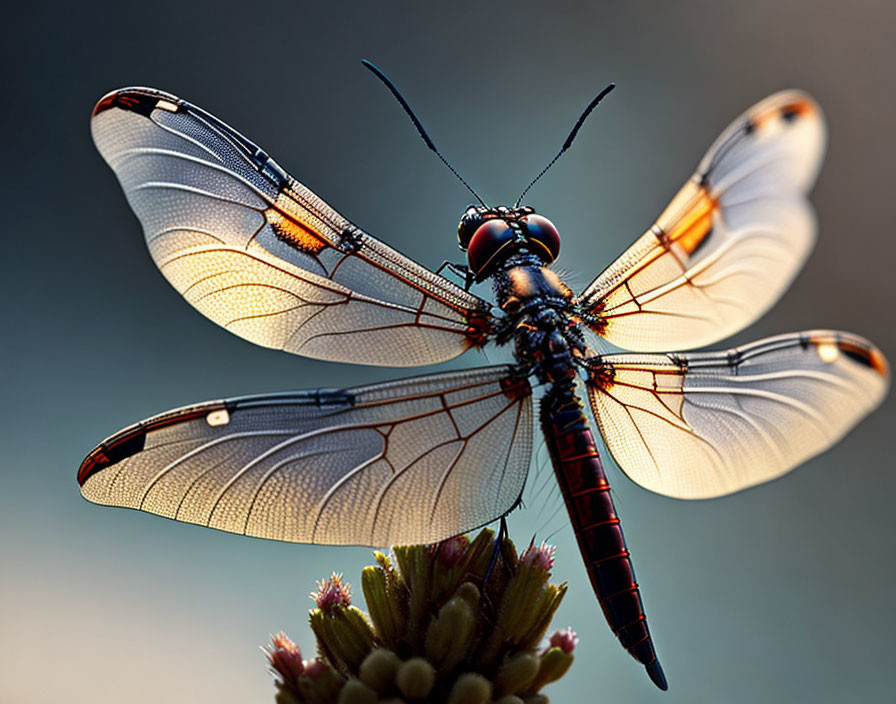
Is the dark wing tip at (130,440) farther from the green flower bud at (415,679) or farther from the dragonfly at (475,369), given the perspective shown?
the green flower bud at (415,679)

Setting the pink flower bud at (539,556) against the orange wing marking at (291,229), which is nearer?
the pink flower bud at (539,556)

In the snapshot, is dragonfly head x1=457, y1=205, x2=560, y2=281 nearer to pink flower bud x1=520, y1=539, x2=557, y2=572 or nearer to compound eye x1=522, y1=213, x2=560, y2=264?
compound eye x1=522, y1=213, x2=560, y2=264

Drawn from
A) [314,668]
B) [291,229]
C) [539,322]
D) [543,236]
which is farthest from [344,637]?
[543,236]

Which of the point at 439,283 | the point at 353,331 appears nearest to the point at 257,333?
the point at 353,331

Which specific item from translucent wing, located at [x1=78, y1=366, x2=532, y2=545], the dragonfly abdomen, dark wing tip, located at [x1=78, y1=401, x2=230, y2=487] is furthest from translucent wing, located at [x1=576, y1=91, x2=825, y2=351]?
dark wing tip, located at [x1=78, y1=401, x2=230, y2=487]

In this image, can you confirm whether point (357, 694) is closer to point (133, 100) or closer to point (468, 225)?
point (468, 225)

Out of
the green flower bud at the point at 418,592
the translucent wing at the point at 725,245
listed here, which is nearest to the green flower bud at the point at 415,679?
the green flower bud at the point at 418,592

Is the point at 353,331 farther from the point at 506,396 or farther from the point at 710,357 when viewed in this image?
the point at 710,357
